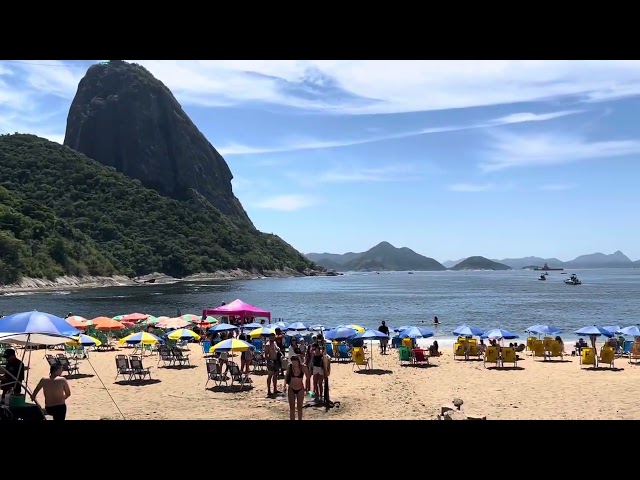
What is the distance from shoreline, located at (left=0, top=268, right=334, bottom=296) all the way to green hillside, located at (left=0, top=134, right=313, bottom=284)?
158 cm

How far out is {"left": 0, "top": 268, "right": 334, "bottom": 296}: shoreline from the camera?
282 feet

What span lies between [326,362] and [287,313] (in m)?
45.2

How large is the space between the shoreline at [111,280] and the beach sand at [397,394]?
7357 centimetres

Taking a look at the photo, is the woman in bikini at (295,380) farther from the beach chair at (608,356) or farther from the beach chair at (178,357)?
the beach chair at (608,356)

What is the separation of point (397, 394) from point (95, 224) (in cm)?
13161

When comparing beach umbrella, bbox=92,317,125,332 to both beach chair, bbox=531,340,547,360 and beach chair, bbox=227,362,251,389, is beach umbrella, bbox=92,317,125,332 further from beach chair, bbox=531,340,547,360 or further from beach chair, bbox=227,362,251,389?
beach chair, bbox=531,340,547,360

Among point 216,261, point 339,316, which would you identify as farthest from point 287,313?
point 216,261

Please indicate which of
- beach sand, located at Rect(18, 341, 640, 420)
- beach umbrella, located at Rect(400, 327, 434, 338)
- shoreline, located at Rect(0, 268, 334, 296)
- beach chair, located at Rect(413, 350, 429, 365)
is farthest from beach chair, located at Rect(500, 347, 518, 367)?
shoreline, located at Rect(0, 268, 334, 296)

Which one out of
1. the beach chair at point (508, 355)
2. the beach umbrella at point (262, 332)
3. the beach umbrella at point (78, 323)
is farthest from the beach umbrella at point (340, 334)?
the beach umbrella at point (78, 323)

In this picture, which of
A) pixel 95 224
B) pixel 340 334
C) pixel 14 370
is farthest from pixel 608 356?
pixel 95 224

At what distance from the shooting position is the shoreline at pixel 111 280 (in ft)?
282
